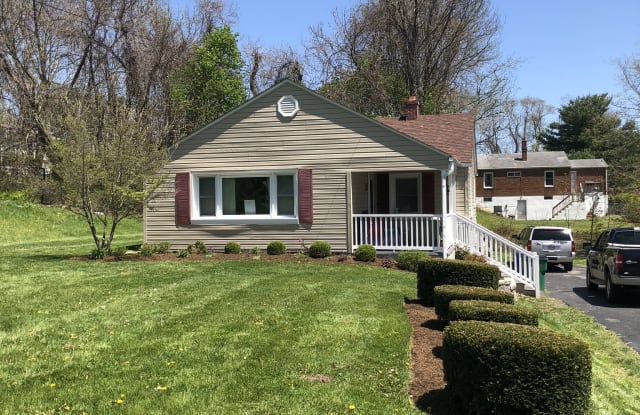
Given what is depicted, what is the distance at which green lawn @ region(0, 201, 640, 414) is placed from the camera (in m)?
4.43

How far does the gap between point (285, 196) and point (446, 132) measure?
6.07 metres

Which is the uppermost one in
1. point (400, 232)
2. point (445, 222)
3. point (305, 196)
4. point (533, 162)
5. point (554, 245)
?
point (533, 162)

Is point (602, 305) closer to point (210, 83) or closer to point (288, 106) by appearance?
point (288, 106)

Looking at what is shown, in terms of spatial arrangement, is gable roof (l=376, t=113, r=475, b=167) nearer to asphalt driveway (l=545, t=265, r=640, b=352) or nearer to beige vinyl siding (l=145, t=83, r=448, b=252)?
beige vinyl siding (l=145, t=83, r=448, b=252)

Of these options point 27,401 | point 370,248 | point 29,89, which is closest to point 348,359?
point 27,401

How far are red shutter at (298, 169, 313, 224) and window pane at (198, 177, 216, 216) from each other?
274cm

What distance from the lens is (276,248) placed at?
49.3ft

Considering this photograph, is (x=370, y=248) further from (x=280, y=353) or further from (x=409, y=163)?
(x=280, y=353)

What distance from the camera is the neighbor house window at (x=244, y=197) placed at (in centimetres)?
1576

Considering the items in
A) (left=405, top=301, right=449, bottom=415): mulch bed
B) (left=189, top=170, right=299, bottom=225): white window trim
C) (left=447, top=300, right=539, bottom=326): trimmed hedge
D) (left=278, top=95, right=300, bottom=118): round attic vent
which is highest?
(left=278, top=95, right=300, bottom=118): round attic vent

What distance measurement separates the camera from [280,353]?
561 centimetres

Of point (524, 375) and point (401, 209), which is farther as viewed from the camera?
point (401, 209)

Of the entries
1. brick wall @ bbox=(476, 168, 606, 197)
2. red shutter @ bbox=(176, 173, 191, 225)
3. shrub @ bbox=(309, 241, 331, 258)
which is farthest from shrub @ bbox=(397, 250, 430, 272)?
brick wall @ bbox=(476, 168, 606, 197)

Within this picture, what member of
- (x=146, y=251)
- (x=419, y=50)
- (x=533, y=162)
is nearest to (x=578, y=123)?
(x=533, y=162)
